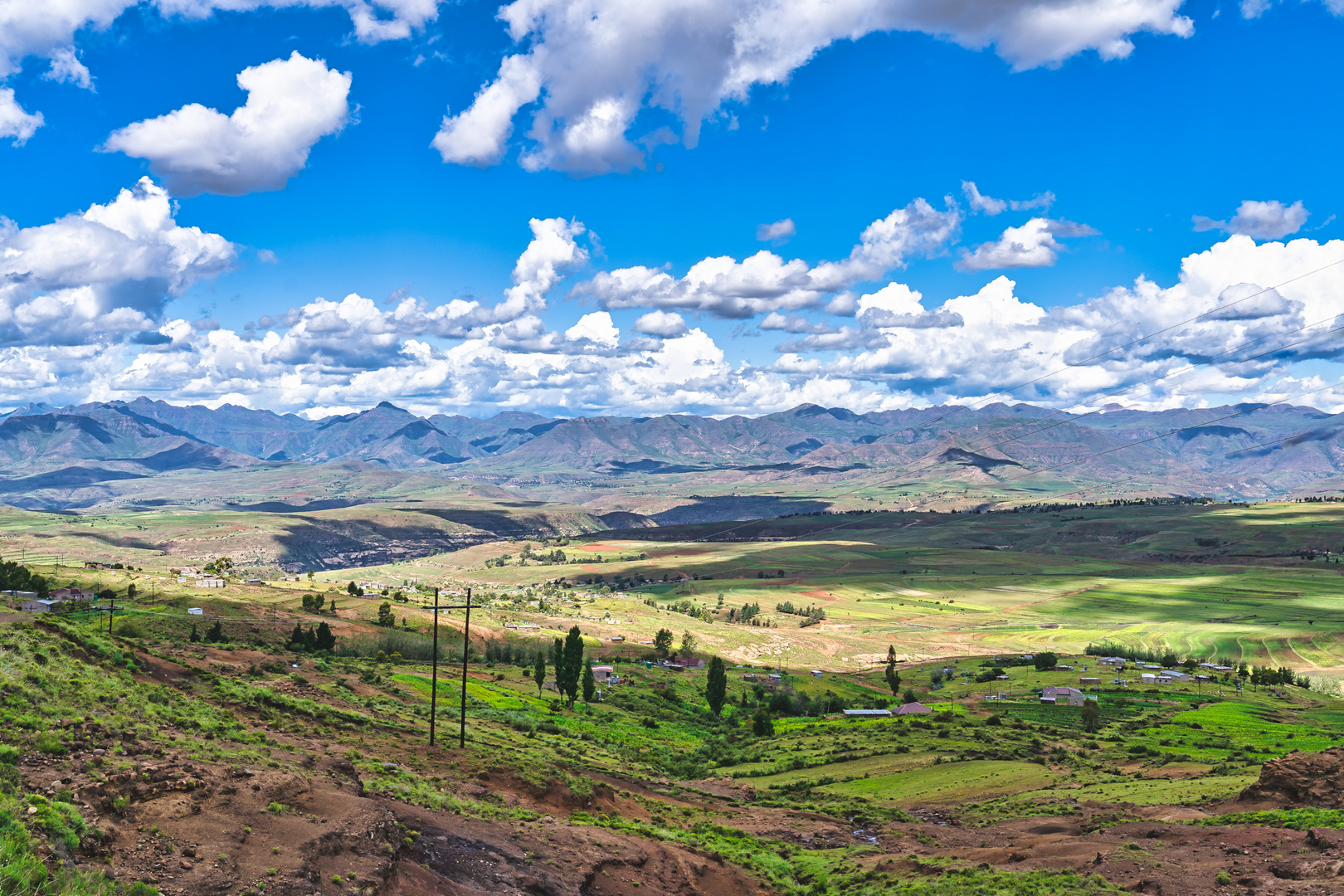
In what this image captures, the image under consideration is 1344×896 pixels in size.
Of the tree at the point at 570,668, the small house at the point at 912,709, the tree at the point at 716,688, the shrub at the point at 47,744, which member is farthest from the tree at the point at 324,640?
the shrub at the point at 47,744

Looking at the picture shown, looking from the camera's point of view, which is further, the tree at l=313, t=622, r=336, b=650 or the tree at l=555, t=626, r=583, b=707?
the tree at l=313, t=622, r=336, b=650

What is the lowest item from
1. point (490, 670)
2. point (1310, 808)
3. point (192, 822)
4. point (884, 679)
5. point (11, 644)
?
point (884, 679)

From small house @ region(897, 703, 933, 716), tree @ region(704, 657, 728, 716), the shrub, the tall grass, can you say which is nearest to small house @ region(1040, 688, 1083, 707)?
small house @ region(897, 703, 933, 716)

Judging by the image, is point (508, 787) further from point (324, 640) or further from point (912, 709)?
point (912, 709)

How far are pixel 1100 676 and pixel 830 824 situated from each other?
439 feet

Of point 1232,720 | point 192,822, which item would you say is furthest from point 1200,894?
point 1232,720

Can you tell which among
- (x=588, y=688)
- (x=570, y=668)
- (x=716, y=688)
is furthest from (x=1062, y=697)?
(x=570, y=668)

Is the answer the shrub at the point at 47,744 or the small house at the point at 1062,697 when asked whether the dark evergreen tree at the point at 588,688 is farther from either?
the shrub at the point at 47,744

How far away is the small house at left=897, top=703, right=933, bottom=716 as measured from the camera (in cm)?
12881

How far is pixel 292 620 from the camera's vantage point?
153m

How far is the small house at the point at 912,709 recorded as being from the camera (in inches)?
5071

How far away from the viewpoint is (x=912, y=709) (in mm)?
131875

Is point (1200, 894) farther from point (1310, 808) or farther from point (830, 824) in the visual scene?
point (830, 824)

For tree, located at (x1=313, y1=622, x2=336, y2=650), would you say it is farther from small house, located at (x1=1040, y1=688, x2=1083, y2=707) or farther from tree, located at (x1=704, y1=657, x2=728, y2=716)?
small house, located at (x1=1040, y1=688, x2=1083, y2=707)
